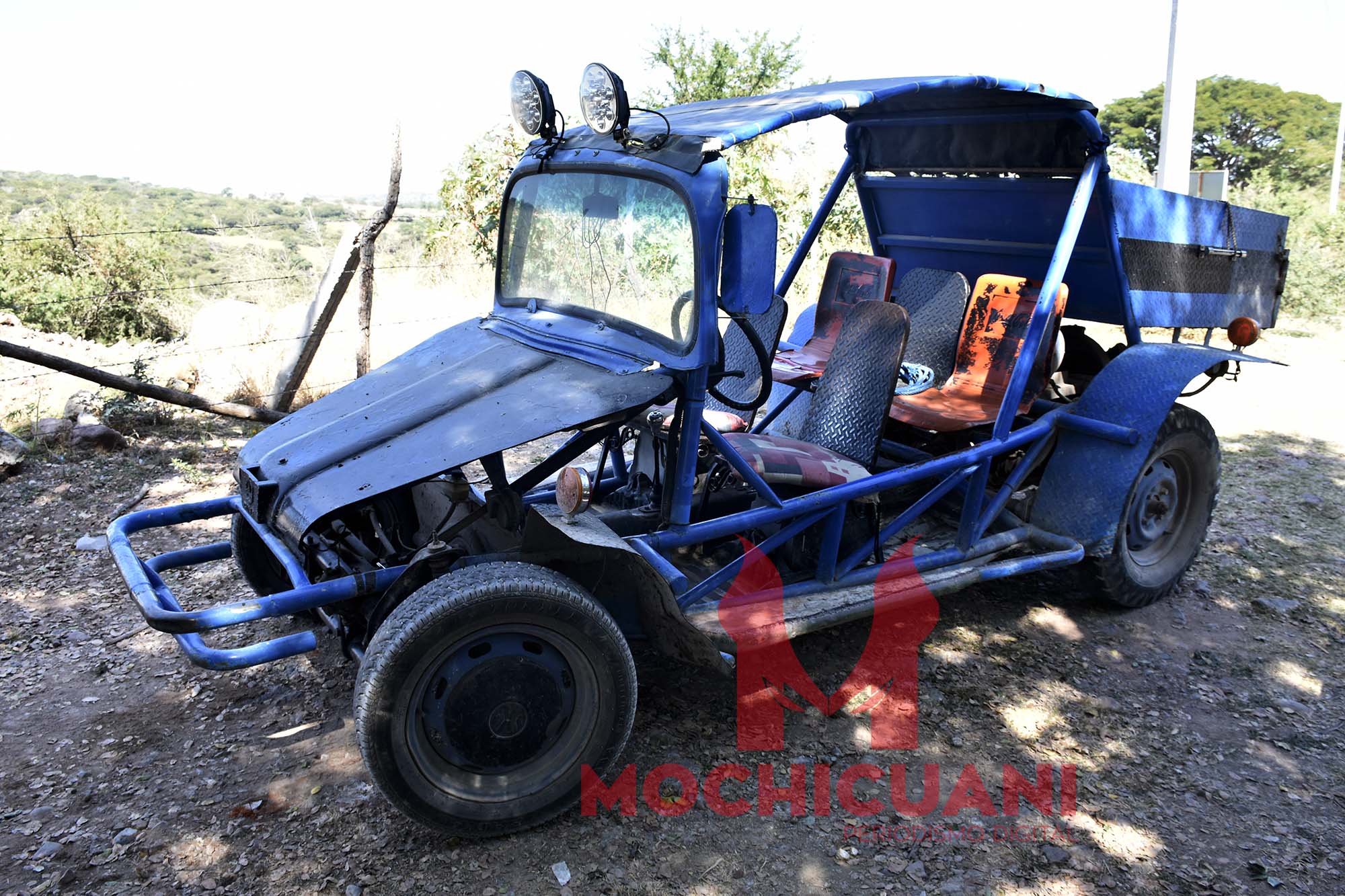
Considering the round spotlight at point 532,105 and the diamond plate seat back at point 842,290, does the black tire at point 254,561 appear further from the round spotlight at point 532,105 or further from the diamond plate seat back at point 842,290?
the diamond plate seat back at point 842,290

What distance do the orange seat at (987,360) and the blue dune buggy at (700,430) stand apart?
2cm

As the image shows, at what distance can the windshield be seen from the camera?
3.11 m

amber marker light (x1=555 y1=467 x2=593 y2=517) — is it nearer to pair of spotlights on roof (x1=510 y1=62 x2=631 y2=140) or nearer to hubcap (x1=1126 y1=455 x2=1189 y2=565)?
pair of spotlights on roof (x1=510 y1=62 x2=631 y2=140)

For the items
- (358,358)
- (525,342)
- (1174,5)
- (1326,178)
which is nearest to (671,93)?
(1174,5)

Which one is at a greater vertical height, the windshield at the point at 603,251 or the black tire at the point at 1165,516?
the windshield at the point at 603,251

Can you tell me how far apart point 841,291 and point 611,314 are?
6.59 feet

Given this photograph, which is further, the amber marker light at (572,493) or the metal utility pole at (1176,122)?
the metal utility pole at (1176,122)

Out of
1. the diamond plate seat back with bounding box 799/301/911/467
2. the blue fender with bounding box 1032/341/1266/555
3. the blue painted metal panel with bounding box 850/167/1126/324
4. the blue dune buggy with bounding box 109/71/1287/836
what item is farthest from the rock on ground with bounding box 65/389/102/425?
the blue fender with bounding box 1032/341/1266/555

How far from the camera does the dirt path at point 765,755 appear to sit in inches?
107

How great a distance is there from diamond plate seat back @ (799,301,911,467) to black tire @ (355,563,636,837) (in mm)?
1617

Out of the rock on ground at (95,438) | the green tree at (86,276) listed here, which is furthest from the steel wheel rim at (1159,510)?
the green tree at (86,276)

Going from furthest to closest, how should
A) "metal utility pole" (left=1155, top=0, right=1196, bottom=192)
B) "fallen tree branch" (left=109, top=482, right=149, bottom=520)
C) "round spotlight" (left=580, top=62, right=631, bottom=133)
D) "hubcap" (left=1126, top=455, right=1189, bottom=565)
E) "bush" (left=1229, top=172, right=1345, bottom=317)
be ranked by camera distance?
"bush" (left=1229, top=172, right=1345, bottom=317), "metal utility pole" (left=1155, top=0, right=1196, bottom=192), "fallen tree branch" (left=109, top=482, right=149, bottom=520), "hubcap" (left=1126, top=455, right=1189, bottom=565), "round spotlight" (left=580, top=62, right=631, bottom=133)

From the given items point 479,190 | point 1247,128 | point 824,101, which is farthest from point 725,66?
point 1247,128

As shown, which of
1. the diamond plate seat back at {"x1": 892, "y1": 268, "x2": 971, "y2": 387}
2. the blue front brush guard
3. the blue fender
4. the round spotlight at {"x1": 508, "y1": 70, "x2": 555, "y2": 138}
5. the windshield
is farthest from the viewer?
the diamond plate seat back at {"x1": 892, "y1": 268, "x2": 971, "y2": 387}
